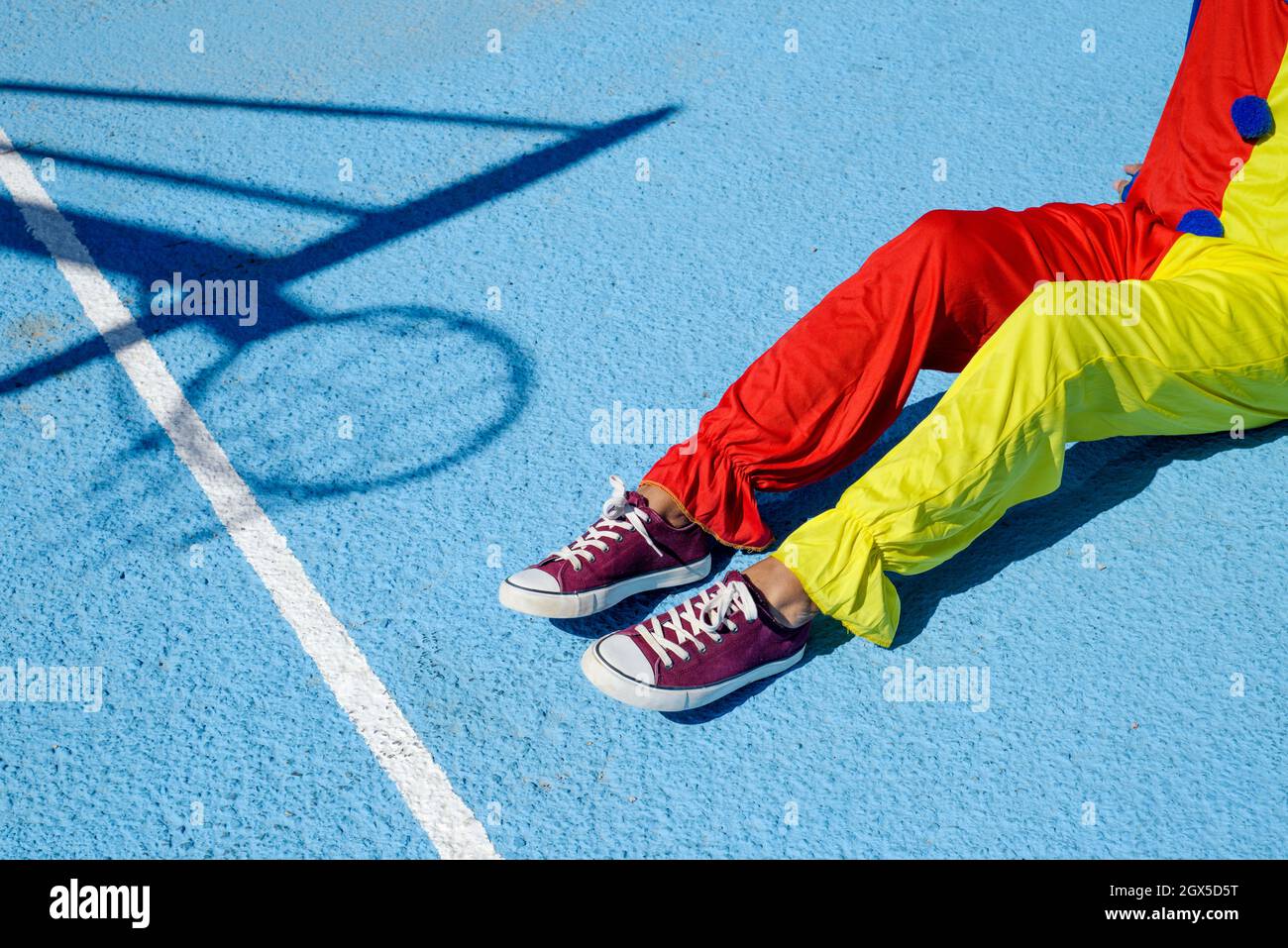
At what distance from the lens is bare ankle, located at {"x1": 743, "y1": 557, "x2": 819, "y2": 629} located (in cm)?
241

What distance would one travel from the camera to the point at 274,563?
283 centimetres

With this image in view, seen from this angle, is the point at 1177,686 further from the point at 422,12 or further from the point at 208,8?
→ the point at 208,8

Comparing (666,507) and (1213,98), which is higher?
(1213,98)

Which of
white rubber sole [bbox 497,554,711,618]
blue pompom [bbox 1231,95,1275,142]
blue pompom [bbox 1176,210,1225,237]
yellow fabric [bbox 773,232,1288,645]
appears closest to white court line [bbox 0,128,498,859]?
white rubber sole [bbox 497,554,711,618]

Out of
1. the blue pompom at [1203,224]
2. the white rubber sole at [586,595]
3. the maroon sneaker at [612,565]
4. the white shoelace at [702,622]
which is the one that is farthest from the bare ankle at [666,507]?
the blue pompom at [1203,224]

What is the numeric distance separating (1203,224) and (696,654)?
1.61 m

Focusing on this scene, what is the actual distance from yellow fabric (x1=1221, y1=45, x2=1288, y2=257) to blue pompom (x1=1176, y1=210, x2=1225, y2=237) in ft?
0.07

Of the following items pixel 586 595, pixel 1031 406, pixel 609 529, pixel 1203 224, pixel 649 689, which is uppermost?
pixel 1203 224

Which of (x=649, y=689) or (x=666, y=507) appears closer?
(x=649, y=689)

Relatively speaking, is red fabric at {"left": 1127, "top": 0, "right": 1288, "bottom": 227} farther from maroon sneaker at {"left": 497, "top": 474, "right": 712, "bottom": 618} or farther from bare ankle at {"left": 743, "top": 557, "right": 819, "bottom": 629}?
maroon sneaker at {"left": 497, "top": 474, "right": 712, "bottom": 618}

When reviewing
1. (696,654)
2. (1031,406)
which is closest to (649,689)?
(696,654)

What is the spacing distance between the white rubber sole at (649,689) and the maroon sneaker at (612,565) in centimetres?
16

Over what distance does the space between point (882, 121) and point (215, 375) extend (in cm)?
260

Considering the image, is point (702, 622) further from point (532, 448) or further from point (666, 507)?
point (532, 448)
